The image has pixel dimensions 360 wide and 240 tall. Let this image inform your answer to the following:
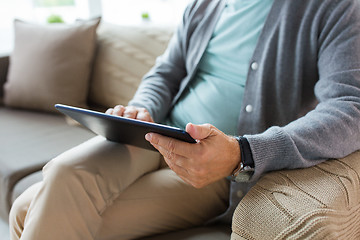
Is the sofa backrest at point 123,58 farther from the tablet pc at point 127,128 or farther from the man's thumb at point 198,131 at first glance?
the man's thumb at point 198,131

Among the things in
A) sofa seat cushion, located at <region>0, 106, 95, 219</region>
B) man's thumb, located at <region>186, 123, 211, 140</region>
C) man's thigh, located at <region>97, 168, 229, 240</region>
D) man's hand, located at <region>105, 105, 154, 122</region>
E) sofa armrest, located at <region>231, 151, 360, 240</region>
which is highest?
man's thumb, located at <region>186, 123, 211, 140</region>

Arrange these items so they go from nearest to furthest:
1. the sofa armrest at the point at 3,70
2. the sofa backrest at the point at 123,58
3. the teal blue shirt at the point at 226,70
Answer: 1. the teal blue shirt at the point at 226,70
2. the sofa backrest at the point at 123,58
3. the sofa armrest at the point at 3,70

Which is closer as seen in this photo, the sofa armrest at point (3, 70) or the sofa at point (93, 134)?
the sofa at point (93, 134)

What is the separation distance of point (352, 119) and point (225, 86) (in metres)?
0.40

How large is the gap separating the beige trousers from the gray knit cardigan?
115mm

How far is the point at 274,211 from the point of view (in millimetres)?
669

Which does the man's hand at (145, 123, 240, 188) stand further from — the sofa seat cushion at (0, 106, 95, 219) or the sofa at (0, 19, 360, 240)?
the sofa seat cushion at (0, 106, 95, 219)

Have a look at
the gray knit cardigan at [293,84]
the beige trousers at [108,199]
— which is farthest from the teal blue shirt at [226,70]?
the beige trousers at [108,199]

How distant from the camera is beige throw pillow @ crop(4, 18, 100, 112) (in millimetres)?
1696

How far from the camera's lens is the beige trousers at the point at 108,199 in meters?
0.81

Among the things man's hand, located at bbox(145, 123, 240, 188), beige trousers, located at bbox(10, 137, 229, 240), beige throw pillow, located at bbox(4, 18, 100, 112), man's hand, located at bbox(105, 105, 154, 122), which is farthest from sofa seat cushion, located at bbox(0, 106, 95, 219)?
man's hand, located at bbox(145, 123, 240, 188)

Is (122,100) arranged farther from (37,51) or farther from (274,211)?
(274,211)

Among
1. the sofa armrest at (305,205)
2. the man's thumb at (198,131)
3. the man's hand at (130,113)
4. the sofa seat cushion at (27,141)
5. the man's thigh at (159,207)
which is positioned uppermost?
the man's thumb at (198,131)

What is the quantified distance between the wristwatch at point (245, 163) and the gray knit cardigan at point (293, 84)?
1 centimetres
